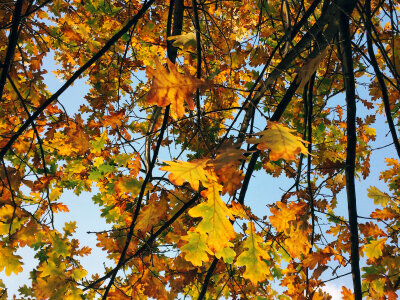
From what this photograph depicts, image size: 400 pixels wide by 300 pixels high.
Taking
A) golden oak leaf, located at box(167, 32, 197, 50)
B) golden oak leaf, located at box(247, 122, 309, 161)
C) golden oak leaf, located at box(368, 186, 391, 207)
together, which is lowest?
golden oak leaf, located at box(247, 122, 309, 161)

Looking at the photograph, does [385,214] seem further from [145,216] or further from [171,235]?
[145,216]

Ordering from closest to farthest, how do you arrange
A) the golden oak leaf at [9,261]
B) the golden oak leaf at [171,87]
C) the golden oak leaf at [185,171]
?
the golden oak leaf at [185,171] < the golden oak leaf at [171,87] < the golden oak leaf at [9,261]

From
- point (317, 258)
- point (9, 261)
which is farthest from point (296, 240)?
point (9, 261)

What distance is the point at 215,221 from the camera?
1241 millimetres

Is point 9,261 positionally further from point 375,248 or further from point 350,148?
point 375,248

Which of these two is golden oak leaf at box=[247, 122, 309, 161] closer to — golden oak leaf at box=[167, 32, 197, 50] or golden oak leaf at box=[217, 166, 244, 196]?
golden oak leaf at box=[217, 166, 244, 196]

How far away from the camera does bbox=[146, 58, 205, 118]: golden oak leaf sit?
119 centimetres

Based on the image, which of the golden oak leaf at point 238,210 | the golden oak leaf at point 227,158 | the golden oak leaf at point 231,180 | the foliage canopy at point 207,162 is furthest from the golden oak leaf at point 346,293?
the golden oak leaf at point 227,158

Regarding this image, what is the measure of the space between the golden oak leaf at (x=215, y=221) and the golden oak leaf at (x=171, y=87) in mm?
354

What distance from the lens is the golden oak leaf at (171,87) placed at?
119 cm

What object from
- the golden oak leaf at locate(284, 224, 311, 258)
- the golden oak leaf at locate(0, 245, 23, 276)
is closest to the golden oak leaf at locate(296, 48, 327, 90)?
the golden oak leaf at locate(284, 224, 311, 258)

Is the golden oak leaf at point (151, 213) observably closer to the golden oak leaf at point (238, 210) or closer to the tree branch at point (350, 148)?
the golden oak leaf at point (238, 210)

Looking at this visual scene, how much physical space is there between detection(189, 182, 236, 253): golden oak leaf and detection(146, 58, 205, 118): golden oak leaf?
1.16 feet

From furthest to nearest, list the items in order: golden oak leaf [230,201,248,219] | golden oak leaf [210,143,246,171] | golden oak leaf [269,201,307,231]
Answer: golden oak leaf [269,201,307,231] → golden oak leaf [230,201,248,219] → golden oak leaf [210,143,246,171]
